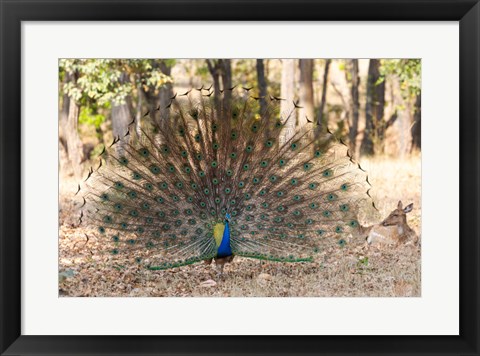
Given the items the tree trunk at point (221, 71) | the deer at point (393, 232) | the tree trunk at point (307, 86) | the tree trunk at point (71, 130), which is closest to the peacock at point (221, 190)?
the deer at point (393, 232)

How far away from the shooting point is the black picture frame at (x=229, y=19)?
381 cm

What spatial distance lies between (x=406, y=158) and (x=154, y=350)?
11.2 m

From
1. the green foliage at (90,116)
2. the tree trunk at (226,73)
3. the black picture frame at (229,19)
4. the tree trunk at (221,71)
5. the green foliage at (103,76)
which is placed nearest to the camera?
the black picture frame at (229,19)

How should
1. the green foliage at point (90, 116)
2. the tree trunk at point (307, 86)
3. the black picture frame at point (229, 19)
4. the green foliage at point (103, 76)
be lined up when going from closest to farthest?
the black picture frame at point (229, 19), the green foliage at point (103, 76), the tree trunk at point (307, 86), the green foliage at point (90, 116)

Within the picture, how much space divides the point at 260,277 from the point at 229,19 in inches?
132

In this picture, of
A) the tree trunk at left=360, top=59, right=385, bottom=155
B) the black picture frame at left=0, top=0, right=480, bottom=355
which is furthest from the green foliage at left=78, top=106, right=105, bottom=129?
the black picture frame at left=0, top=0, right=480, bottom=355

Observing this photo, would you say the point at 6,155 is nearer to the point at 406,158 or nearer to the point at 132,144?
the point at 132,144

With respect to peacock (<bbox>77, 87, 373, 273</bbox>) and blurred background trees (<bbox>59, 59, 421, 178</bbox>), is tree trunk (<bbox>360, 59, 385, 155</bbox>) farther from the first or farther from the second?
peacock (<bbox>77, 87, 373, 273</bbox>)

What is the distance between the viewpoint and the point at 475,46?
3844mm

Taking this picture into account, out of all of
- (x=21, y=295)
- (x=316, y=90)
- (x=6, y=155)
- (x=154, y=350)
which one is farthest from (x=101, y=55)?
(x=316, y=90)

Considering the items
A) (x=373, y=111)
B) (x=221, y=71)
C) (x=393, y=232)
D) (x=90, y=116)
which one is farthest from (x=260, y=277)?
(x=373, y=111)

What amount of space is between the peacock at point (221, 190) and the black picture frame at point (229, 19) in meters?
2.44

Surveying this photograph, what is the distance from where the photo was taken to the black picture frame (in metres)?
3.81

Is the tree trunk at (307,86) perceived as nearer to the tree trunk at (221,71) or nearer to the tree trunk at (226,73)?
the tree trunk at (226,73)
